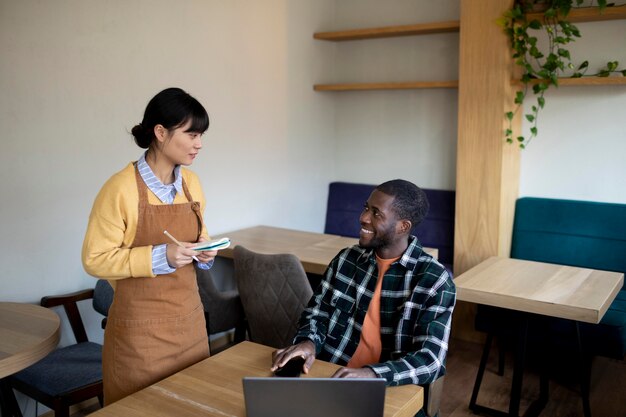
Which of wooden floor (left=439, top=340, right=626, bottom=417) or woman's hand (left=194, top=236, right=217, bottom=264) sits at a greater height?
woman's hand (left=194, top=236, right=217, bottom=264)

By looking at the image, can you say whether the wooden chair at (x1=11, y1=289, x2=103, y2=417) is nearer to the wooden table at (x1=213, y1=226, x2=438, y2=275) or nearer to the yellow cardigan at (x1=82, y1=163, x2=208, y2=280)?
the yellow cardigan at (x1=82, y1=163, x2=208, y2=280)

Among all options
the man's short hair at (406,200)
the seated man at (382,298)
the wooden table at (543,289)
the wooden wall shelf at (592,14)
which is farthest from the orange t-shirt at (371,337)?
the wooden wall shelf at (592,14)

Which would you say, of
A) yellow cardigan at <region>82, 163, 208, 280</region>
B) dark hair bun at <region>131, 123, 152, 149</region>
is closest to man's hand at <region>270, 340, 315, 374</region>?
yellow cardigan at <region>82, 163, 208, 280</region>

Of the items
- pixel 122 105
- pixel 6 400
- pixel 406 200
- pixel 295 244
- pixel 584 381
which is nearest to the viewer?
pixel 406 200

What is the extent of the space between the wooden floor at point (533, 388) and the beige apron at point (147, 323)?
1766 millimetres

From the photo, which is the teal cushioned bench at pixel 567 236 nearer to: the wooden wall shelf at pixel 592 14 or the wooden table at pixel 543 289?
the wooden table at pixel 543 289

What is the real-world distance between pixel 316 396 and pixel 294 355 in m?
0.42

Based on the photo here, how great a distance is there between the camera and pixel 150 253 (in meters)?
1.77

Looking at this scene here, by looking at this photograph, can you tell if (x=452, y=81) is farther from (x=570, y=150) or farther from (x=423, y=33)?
(x=570, y=150)

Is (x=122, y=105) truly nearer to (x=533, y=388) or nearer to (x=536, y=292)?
(x=536, y=292)

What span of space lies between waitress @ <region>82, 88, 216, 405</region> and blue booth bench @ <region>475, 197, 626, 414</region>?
1.94 metres

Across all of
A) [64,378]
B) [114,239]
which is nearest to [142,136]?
[114,239]

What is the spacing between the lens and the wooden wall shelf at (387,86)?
418cm

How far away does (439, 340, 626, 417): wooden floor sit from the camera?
3189 mm
